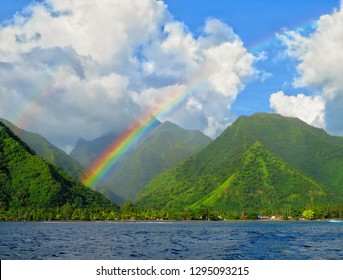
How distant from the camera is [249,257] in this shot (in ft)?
262

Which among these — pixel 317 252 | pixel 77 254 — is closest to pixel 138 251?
pixel 77 254
